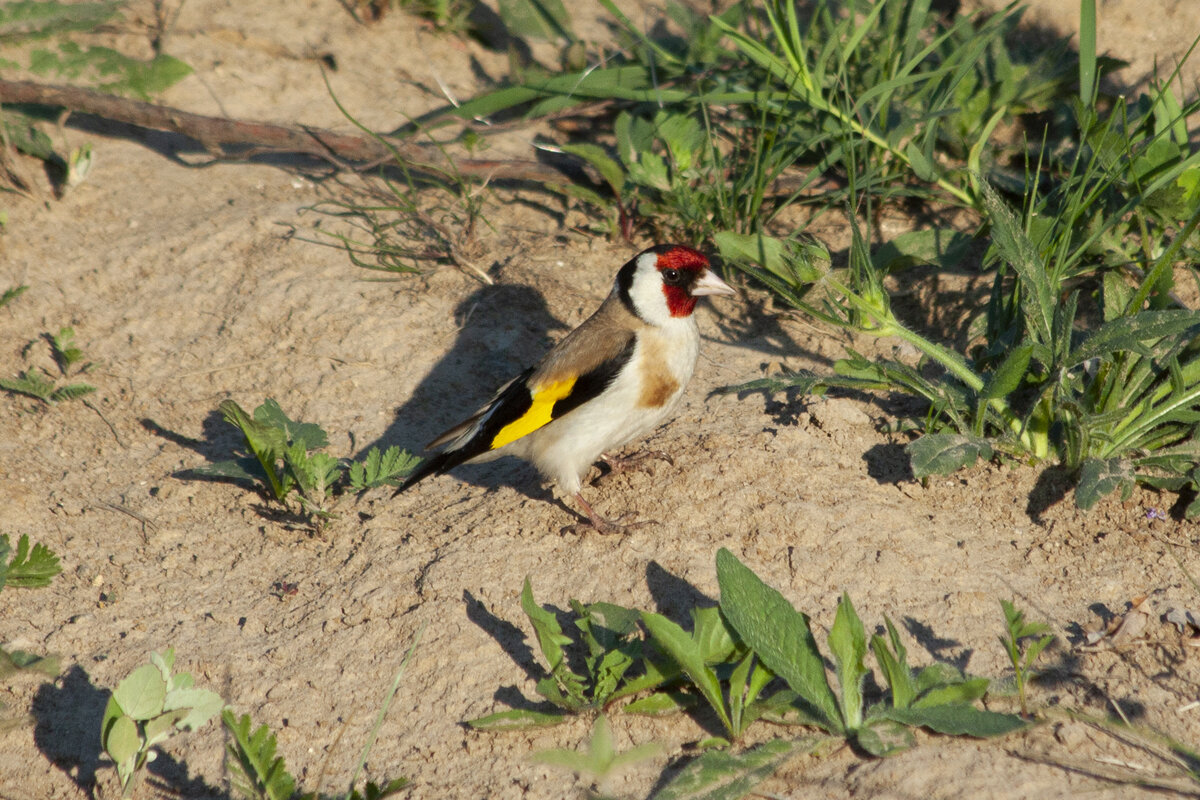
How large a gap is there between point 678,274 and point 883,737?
218 centimetres

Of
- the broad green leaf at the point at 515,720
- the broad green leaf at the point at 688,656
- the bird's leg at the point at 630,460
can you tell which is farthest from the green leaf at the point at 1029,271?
the broad green leaf at the point at 515,720

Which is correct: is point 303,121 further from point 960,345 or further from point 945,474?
point 945,474

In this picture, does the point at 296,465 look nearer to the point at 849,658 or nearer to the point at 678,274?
the point at 678,274

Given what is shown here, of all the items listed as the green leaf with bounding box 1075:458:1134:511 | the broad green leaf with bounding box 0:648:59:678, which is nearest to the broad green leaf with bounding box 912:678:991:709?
the green leaf with bounding box 1075:458:1134:511

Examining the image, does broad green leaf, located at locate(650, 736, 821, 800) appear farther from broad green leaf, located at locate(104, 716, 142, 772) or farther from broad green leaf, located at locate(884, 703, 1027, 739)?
broad green leaf, located at locate(104, 716, 142, 772)

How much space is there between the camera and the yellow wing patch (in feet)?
13.8

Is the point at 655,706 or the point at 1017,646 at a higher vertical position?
the point at 1017,646

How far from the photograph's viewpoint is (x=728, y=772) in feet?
9.10

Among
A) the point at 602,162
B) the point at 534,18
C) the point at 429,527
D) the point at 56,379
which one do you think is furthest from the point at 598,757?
the point at 534,18

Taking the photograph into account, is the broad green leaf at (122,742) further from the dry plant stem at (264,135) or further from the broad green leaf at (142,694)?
the dry plant stem at (264,135)

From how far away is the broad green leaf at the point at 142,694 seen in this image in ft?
9.59

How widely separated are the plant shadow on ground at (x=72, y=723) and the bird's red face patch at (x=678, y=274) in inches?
98.3

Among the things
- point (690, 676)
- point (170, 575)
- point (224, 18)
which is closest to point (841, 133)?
point (690, 676)

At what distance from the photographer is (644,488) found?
4066mm
